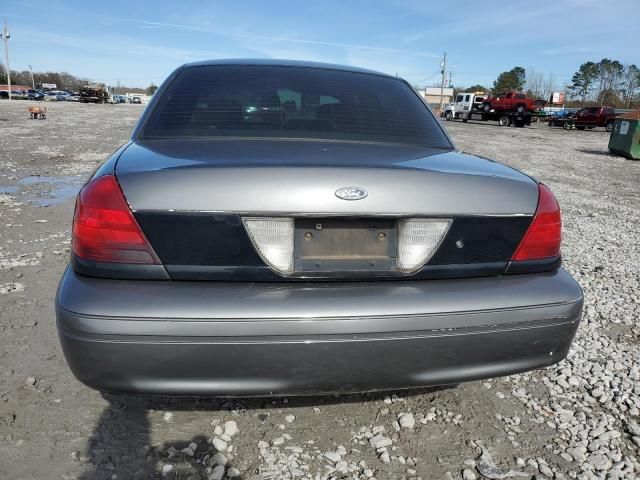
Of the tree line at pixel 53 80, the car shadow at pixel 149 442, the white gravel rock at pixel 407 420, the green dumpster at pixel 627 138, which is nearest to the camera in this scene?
the car shadow at pixel 149 442

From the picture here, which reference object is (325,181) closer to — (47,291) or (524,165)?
(47,291)

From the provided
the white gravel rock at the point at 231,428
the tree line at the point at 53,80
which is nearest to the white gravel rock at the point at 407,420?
the white gravel rock at the point at 231,428

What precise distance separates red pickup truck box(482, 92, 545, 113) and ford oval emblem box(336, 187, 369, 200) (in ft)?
124

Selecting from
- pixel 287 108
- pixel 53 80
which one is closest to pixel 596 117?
pixel 287 108

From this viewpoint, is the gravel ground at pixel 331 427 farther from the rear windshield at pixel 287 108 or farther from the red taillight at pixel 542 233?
the rear windshield at pixel 287 108

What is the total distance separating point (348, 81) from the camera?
109 inches

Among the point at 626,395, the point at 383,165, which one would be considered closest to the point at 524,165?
the point at 626,395

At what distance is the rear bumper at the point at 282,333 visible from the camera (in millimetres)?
1602

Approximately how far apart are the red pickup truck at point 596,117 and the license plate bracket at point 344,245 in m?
38.7

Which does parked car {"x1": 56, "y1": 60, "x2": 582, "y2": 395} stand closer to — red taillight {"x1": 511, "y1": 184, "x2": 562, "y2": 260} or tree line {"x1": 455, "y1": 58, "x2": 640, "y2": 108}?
red taillight {"x1": 511, "y1": 184, "x2": 562, "y2": 260}

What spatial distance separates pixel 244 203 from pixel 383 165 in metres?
0.54

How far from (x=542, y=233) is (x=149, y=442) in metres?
1.83

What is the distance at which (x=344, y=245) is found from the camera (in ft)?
5.70

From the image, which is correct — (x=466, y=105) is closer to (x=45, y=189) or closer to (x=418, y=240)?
(x=45, y=189)
